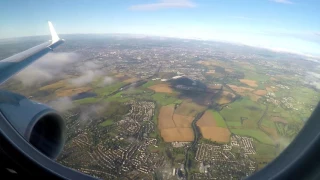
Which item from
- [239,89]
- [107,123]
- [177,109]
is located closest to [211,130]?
[239,89]

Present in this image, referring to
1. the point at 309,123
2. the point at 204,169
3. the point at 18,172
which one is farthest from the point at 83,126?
the point at 309,123

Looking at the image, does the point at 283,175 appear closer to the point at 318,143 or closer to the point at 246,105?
the point at 318,143

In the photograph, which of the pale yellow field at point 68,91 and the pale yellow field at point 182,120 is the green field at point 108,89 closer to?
the pale yellow field at point 68,91

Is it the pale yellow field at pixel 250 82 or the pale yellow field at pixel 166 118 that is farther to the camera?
the pale yellow field at pixel 166 118

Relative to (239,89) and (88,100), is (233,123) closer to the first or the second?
(239,89)

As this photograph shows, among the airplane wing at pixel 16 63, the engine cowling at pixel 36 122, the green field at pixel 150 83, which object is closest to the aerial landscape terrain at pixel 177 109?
the green field at pixel 150 83

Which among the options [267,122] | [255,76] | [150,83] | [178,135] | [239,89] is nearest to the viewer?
[267,122]
